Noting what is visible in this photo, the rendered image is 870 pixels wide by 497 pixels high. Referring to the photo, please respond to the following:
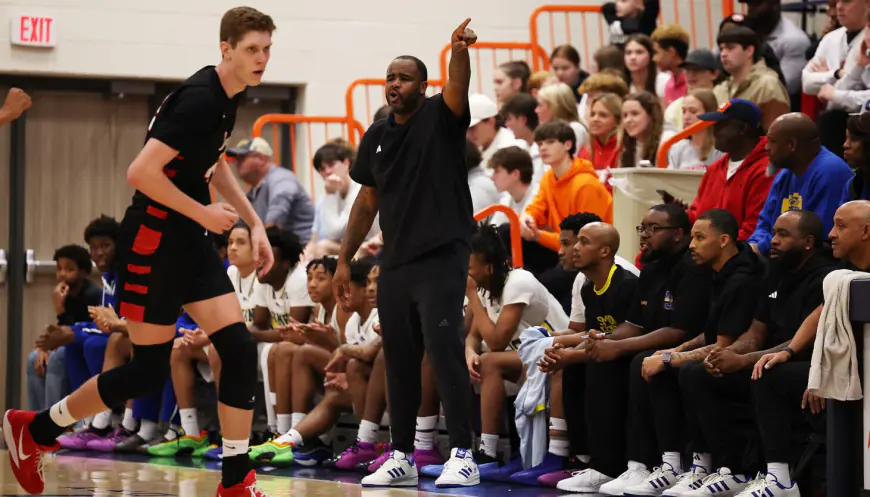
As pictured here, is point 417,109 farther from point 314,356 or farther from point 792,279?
point 314,356

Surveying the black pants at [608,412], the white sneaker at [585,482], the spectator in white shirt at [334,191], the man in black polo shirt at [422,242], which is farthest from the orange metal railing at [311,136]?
the white sneaker at [585,482]

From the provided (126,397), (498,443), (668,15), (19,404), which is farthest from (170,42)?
(126,397)

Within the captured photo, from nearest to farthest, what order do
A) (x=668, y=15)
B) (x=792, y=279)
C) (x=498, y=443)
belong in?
(x=792, y=279) → (x=498, y=443) → (x=668, y=15)

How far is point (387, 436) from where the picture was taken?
7.33 m

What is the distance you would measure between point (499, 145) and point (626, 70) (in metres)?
1.67

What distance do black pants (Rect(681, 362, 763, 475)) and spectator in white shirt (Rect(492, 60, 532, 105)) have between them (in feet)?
17.0

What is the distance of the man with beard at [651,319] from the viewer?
571 centimetres

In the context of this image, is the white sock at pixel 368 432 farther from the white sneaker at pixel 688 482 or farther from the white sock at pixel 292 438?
the white sneaker at pixel 688 482

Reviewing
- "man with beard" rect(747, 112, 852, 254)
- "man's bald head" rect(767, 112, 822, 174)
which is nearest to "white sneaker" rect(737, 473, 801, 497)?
"man with beard" rect(747, 112, 852, 254)

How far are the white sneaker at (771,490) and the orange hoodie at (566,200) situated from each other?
2.49 m

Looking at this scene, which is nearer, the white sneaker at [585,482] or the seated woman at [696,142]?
the white sneaker at [585,482]

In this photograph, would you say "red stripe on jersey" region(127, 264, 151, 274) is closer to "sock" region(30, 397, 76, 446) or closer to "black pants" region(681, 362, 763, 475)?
"sock" region(30, 397, 76, 446)

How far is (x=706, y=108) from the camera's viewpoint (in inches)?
307

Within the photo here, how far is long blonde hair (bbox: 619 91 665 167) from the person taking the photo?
770 cm
